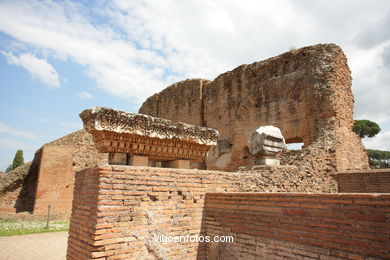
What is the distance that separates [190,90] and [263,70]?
19.5 feet

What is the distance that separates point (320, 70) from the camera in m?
10.5

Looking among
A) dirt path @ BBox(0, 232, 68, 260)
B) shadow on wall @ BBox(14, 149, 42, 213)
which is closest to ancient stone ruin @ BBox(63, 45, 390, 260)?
dirt path @ BBox(0, 232, 68, 260)

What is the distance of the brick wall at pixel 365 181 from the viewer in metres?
7.35

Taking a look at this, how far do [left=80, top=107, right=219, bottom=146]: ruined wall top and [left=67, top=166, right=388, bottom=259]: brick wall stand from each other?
2.54 feet

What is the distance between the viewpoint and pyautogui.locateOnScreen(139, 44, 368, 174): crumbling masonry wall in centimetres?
945

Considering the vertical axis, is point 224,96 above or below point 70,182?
above

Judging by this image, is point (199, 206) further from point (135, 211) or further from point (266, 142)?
point (266, 142)

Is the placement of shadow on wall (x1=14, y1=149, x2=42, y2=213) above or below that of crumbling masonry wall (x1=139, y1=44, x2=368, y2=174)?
below

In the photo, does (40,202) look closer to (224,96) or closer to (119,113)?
(224,96)

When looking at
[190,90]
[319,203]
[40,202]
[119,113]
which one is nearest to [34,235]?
[40,202]

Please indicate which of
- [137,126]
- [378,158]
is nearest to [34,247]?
[137,126]

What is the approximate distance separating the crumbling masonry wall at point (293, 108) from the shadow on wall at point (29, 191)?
9.43 meters

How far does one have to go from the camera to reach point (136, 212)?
3.66 m

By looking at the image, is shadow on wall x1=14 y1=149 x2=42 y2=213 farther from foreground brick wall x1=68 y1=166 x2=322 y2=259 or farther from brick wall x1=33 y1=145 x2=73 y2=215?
foreground brick wall x1=68 y1=166 x2=322 y2=259
